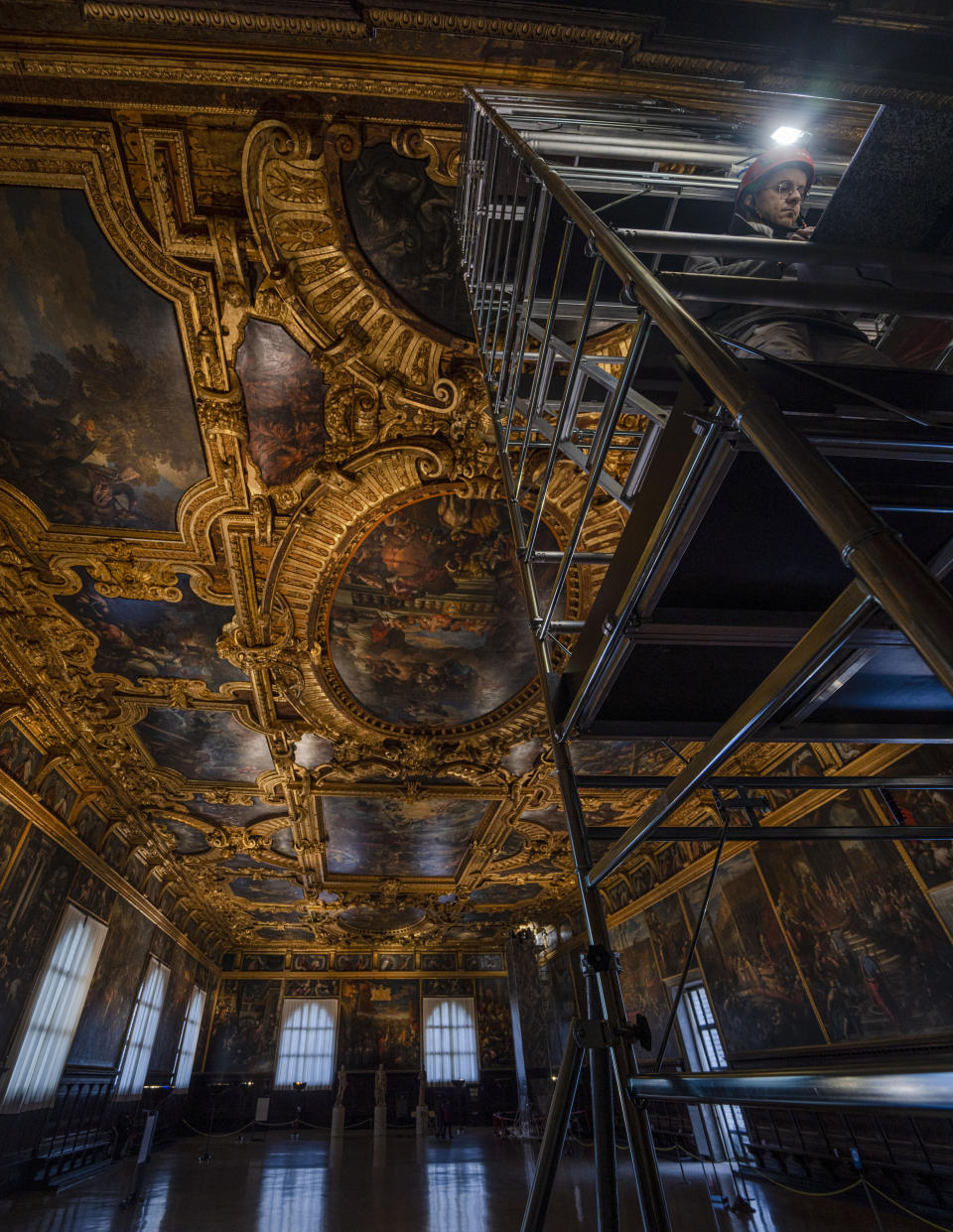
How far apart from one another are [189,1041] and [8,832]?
16705 millimetres

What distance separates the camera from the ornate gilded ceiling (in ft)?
14.0

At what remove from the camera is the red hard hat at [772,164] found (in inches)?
87.4

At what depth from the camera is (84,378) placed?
18.1 ft

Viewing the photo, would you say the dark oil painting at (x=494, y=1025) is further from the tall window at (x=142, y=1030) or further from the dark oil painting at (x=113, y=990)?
the dark oil painting at (x=113, y=990)

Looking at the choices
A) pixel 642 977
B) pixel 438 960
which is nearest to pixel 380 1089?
pixel 438 960

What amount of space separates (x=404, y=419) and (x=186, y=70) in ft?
10.2

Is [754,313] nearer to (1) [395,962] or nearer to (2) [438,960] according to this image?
(1) [395,962]

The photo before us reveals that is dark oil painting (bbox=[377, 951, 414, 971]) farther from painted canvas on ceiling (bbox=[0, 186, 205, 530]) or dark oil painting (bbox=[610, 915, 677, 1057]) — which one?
painted canvas on ceiling (bbox=[0, 186, 205, 530])

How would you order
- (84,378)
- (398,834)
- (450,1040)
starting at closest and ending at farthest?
(84,378) → (398,834) → (450,1040)

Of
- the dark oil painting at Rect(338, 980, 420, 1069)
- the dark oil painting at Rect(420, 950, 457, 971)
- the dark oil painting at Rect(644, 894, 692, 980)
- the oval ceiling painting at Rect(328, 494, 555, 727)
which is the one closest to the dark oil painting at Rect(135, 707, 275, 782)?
the oval ceiling painting at Rect(328, 494, 555, 727)

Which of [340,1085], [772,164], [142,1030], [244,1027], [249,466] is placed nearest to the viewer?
[772,164]

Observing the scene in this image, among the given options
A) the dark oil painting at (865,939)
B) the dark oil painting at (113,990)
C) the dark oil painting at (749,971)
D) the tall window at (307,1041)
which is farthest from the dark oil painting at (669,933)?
the tall window at (307,1041)

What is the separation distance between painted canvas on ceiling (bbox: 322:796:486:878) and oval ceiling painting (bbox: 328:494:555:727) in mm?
3745

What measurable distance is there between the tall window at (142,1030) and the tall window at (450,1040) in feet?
Result: 39.0
